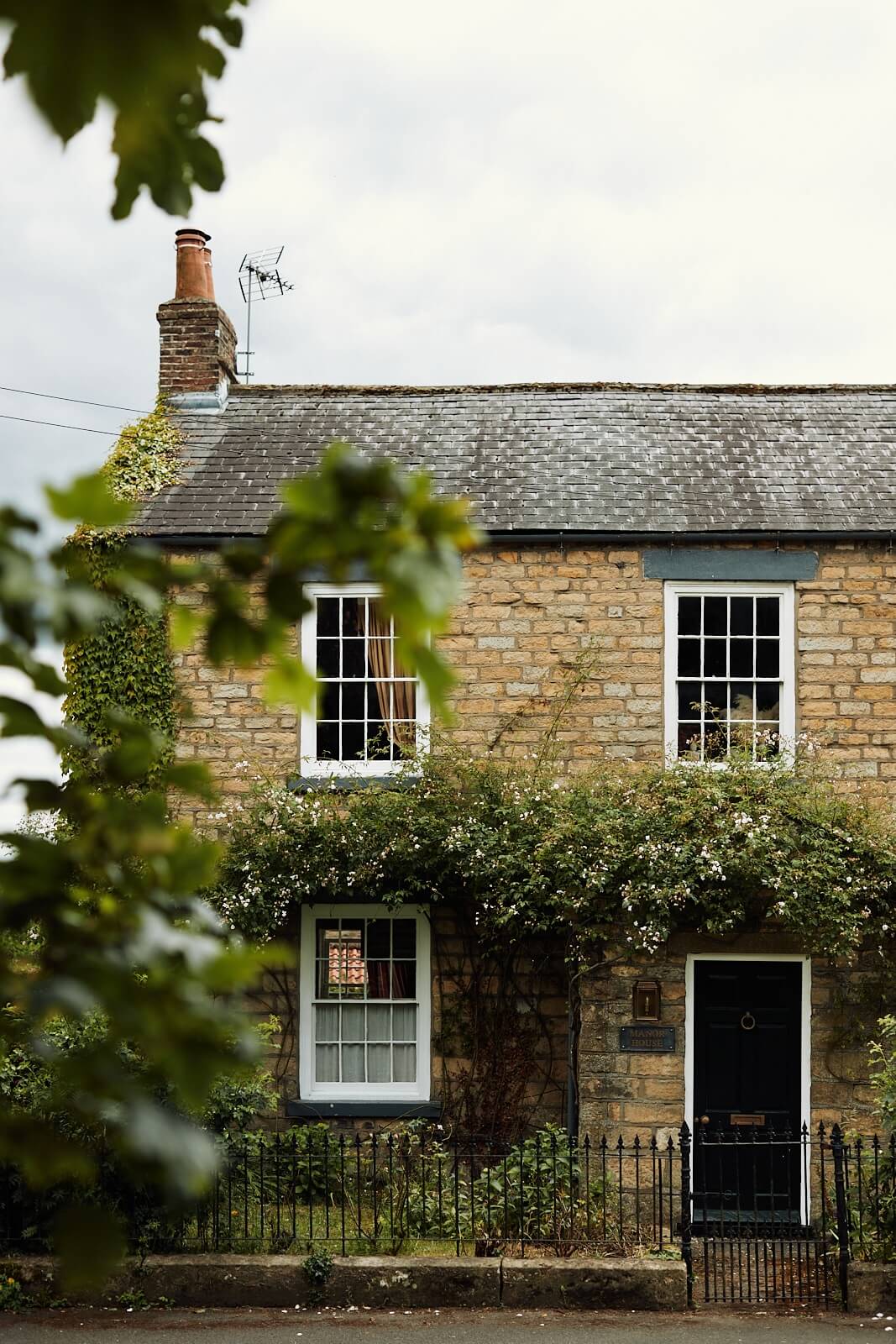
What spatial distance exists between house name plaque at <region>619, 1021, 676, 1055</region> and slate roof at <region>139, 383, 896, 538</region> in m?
4.56

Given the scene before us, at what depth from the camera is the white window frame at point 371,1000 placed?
42.1 feet

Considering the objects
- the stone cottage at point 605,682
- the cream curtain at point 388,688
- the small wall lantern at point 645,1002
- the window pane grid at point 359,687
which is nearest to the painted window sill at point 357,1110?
the stone cottage at point 605,682

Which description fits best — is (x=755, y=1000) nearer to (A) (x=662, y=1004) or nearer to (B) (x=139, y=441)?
(A) (x=662, y=1004)

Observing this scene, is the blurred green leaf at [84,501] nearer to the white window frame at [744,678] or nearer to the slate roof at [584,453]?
the white window frame at [744,678]

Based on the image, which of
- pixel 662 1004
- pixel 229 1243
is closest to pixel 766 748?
pixel 662 1004

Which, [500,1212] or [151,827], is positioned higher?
[151,827]

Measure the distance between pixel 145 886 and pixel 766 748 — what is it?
11.1m

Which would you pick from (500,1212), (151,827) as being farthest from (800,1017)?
(151,827)

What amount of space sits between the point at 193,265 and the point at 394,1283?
1099 cm

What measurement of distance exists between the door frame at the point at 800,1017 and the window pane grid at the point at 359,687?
3.34 meters

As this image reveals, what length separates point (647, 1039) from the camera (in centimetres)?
1159

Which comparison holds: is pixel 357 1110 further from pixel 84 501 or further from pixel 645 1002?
pixel 84 501

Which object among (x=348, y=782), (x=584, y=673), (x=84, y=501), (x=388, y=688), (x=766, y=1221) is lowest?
(x=766, y=1221)

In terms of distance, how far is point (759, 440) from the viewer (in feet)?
48.2
